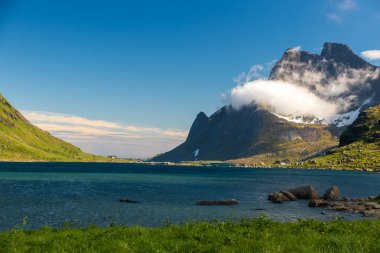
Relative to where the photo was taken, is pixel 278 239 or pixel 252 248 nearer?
pixel 252 248

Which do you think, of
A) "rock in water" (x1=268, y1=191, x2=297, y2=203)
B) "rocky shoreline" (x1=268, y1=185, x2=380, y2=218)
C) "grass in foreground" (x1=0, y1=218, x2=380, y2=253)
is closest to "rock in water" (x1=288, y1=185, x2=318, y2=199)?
"rocky shoreline" (x1=268, y1=185, x2=380, y2=218)

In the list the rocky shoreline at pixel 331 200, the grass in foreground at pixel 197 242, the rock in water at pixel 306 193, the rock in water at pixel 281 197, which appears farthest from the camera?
the rock in water at pixel 306 193

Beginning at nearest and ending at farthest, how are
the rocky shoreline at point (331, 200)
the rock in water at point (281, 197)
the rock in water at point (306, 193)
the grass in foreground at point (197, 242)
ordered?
1. the grass in foreground at point (197, 242)
2. the rocky shoreline at point (331, 200)
3. the rock in water at point (281, 197)
4. the rock in water at point (306, 193)

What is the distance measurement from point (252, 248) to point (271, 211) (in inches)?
A: 2049

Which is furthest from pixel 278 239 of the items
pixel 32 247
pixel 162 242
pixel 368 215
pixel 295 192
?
pixel 295 192

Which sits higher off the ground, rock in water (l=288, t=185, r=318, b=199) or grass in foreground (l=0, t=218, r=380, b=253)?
grass in foreground (l=0, t=218, r=380, b=253)

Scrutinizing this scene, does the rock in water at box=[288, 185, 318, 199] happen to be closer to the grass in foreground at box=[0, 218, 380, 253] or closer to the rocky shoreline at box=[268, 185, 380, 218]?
the rocky shoreline at box=[268, 185, 380, 218]

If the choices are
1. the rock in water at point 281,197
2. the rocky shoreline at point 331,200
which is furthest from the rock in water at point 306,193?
the rock in water at point 281,197

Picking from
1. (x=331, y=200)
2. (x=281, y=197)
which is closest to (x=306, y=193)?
(x=331, y=200)

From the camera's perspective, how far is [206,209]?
6525 cm

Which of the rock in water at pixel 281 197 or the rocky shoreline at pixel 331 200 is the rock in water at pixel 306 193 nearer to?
the rocky shoreline at pixel 331 200

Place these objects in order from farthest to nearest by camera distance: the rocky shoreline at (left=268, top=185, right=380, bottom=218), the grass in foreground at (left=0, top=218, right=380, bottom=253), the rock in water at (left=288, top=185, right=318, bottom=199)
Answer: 1. the rock in water at (left=288, top=185, right=318, bottom=199)
2. the rocky shoreline at (left=268, top=185, right=380, bottom=218)
3. the grass in foreground at (left=0, top=218, right=380, bottom=253)

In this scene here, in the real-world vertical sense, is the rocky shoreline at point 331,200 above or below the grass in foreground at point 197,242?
below

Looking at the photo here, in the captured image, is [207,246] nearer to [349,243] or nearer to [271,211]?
[349,243]
